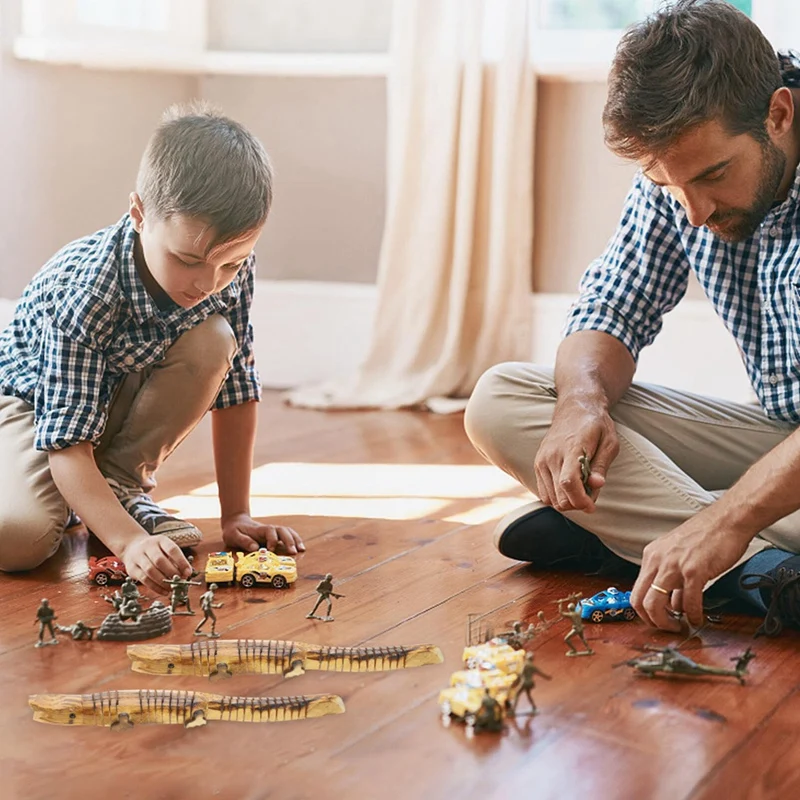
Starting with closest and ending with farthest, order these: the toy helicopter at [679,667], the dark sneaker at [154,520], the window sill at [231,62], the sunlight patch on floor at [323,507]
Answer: the toy helicopter at [679,667] < the dark sneaker at [154,520] < the sunlight patch on floor at [323,507] < the window sill at [231,62]

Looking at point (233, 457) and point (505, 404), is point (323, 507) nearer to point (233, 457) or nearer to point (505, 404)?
point (233, 457)

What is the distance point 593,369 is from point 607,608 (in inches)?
14.2

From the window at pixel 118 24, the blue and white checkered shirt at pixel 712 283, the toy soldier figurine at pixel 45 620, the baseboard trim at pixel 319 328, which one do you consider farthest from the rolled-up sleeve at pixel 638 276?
the window at pixel 118 24

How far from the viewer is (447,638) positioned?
4.88ft

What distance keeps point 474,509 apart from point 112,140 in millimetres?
1712

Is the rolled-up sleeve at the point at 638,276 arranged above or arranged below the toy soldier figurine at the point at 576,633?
above

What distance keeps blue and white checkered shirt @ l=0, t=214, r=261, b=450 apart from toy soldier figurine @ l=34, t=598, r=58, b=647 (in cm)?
32

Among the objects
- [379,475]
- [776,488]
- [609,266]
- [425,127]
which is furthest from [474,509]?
[425,127]

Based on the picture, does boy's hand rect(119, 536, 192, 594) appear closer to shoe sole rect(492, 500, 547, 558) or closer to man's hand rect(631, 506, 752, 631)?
→ shoe sole rect(492, 500, 547, 558)

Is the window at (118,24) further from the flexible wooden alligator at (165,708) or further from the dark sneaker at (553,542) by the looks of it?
the flexible wooden alligator at (165,708)

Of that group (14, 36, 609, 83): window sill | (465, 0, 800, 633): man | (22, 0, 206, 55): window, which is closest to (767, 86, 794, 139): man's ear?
(465, 0, 800, 633): man

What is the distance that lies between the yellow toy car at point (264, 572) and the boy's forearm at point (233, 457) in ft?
0.80

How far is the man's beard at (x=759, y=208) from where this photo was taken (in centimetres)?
156

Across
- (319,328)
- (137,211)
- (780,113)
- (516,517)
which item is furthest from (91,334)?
(319,328)
